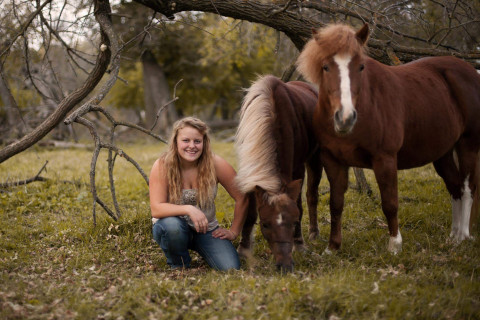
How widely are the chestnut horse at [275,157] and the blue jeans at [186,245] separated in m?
0.33

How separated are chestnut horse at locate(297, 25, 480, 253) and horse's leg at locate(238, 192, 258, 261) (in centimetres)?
79

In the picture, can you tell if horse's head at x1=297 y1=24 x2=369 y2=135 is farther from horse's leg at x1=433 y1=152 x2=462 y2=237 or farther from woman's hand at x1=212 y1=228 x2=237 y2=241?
horse's leg at x1=433 y1=152 x2=462 y2=237

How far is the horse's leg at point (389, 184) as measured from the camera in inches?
140

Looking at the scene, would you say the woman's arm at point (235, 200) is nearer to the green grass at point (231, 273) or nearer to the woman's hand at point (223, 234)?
the woman's hand at point (223, 234)

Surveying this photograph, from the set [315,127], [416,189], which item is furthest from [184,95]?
[315,127]

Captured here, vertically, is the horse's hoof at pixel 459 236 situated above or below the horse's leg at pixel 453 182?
below

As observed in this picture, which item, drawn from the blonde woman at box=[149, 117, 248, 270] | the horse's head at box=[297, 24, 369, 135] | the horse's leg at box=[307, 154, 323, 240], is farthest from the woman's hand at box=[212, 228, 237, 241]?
the horse's head at box=[297, 24, 369, 135]

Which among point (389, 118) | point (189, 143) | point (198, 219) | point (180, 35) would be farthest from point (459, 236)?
point (180, 35)

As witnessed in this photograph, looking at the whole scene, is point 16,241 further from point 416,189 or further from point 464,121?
point 416,189

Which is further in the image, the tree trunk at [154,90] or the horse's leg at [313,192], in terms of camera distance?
the tree trunk at [154,90]

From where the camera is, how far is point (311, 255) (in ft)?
12.5

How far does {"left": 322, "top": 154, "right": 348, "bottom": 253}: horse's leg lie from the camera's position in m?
3.87

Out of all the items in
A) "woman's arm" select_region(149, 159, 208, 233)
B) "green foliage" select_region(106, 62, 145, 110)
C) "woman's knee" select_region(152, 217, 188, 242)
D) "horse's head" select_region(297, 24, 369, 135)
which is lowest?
Answer: "woman's knee" select_region(152, 217, 188, 242)

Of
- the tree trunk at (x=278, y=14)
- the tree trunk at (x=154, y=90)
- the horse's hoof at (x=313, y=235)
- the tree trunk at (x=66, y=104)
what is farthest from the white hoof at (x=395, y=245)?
the tree trunk at (x=154, y=90)
